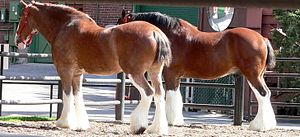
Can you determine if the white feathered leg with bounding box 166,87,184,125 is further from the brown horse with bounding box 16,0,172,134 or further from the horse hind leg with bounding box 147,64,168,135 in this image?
the horse hind leg with bounding box 147,64,168,135

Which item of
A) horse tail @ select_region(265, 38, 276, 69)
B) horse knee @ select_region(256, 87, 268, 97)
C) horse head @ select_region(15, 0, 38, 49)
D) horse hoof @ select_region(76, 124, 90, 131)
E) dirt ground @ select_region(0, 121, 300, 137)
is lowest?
dirt ground @ select_region(0, 121, 300, 137)

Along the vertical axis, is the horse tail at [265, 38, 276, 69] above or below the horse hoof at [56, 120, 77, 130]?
above

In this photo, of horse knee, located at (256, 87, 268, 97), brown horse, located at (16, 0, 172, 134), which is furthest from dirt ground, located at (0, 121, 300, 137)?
horse knee, located at (256, 87, 268, 97)

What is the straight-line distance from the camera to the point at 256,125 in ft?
35.1

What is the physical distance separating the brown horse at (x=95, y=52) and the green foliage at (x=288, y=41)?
253 inches

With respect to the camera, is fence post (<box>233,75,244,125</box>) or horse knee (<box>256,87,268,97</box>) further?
fence post (<box>233,75,244,125</box>)

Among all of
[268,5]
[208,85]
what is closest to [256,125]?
[208,85]

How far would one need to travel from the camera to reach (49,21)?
32.9 ft

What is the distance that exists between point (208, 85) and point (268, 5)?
1124 centimetres

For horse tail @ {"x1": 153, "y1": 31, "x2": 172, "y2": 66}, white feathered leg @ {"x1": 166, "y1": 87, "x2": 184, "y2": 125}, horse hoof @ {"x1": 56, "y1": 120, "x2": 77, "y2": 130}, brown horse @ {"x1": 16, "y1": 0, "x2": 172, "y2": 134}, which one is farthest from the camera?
white feathered leg @ {"x1": 166, "y1": 87, "x2": 184, "y2": 125}

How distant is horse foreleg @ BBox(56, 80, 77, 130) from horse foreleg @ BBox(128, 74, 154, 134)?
0.97 meters

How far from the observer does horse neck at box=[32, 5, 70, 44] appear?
9.91 metres

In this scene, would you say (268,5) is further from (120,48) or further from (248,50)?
(248,50)

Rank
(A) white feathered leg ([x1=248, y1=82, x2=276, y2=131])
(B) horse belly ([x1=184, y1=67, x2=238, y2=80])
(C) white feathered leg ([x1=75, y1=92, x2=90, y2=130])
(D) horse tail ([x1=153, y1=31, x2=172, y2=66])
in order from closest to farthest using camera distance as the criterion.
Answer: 1. (D) horse tail ([x1=153, y1=31, x2=172, y2=66])
2. (C) white feathered leg ([x1=75, y1=92, x2=90, y2=130])
3. (A) white feathered leg ([x1=248, y1=82, x2=276, y2=131])
4. (B) horse belly ([x1=184, y1=67, x2=238, y2=80])
